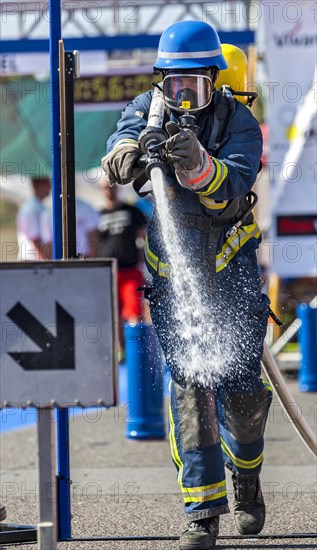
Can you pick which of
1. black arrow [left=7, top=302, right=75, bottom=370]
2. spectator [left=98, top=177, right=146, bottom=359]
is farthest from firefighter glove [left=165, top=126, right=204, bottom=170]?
spectator [left=98, top=177, right=146, bottom=359]

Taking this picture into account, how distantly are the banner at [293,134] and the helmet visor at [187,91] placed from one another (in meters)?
5.62

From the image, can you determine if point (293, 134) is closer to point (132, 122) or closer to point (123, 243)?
point (123, 243)

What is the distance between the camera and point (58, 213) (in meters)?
4.70

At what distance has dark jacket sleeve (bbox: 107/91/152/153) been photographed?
4555 millimetres

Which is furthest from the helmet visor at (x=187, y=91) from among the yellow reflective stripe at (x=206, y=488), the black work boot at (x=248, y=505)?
the black work boot at (x=248, y=505)

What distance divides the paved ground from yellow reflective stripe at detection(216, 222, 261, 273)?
3.73 ft

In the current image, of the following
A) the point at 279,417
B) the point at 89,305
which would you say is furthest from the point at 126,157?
the point at 279,417

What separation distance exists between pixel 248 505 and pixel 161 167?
1534 millimetres

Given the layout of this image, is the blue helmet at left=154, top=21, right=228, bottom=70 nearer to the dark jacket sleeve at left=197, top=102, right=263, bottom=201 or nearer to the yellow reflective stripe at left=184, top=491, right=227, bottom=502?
the dark jacket sleeve at left=197, top=102, right=263, bottom=201

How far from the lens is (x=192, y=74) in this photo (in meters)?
4.41

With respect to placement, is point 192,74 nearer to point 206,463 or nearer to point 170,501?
point 206,463

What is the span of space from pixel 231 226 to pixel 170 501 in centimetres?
180

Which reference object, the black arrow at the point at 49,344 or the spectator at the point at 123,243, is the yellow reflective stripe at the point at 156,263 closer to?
the black arrow at the point at 49,344

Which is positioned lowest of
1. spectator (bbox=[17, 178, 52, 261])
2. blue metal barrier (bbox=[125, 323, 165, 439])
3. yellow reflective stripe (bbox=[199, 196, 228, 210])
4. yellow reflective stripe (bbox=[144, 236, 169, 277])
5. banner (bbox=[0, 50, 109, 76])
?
blue metal barrier (bbox=[125, 323, 165, 439])
